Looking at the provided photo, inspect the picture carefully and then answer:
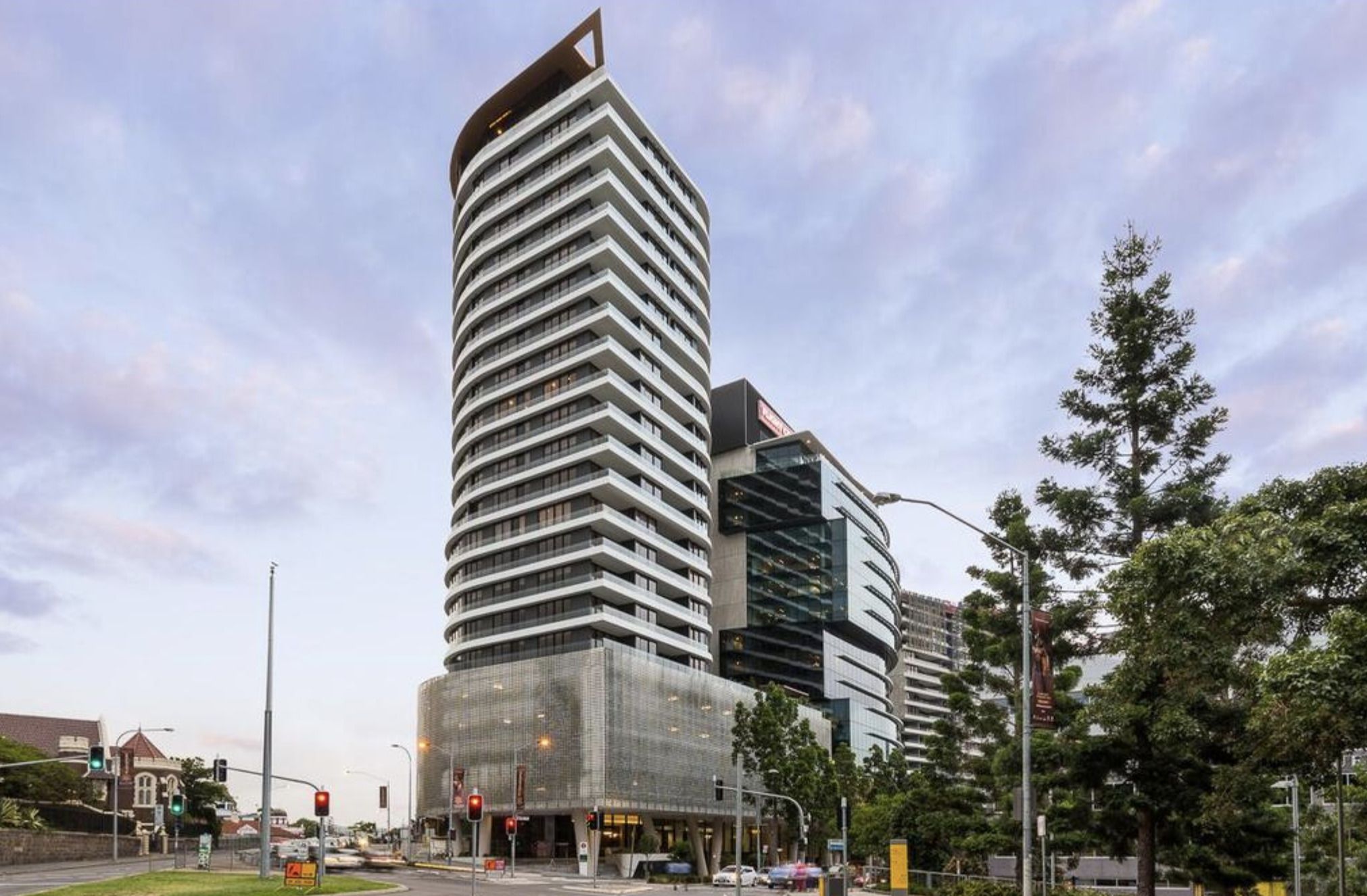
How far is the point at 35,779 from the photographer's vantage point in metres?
95.3

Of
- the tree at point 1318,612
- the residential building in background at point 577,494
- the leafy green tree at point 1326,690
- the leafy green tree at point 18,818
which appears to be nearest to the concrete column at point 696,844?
the residential building in background at point 577,494

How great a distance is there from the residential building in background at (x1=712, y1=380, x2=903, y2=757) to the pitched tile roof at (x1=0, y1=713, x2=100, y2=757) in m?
87.0

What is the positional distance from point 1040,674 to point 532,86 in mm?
105108

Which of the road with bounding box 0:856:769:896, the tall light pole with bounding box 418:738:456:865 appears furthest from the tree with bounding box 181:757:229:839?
the road with bounding box 0:856:769:896

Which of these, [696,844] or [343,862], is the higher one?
[343,862]

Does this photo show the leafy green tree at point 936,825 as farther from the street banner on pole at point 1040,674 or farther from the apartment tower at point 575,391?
the street banner on pole at point 1040,674

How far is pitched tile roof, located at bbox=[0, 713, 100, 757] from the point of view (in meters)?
138

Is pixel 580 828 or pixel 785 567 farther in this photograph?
pixel 785 567

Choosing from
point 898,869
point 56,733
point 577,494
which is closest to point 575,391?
point 577,494

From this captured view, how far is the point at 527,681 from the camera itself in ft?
317

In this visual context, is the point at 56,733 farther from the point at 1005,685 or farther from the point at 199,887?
the point at 1005,685

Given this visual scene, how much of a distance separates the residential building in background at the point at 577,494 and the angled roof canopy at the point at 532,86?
0.27 m

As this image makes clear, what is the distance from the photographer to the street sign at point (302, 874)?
4012cm

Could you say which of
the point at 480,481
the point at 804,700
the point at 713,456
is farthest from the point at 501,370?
the point at 804,700
